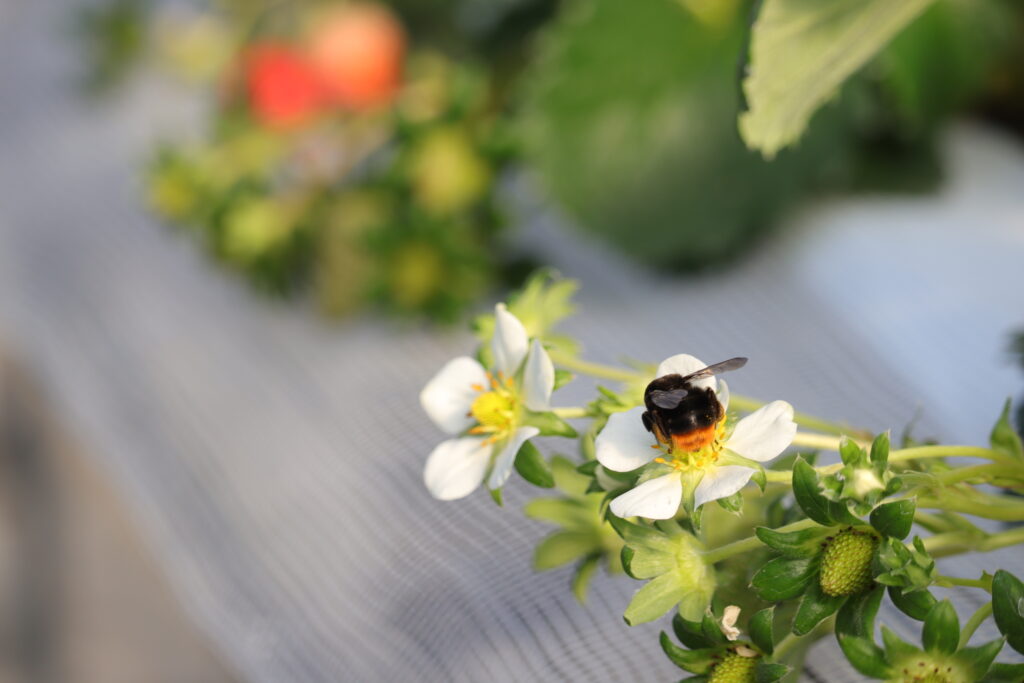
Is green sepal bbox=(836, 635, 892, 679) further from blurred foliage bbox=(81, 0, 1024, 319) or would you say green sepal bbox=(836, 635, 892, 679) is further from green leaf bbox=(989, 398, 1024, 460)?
blurred foliage bbox=(81, 0, 1024, 319)

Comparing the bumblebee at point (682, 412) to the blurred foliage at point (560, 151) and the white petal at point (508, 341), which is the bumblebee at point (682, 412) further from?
the blurred foliage at point (560, 151)

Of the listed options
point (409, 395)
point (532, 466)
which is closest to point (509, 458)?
point (532, 466)

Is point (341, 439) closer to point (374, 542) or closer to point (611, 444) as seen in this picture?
point (374, 542)

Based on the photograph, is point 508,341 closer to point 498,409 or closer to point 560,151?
point 498,409

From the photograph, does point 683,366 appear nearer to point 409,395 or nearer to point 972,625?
point 972,625

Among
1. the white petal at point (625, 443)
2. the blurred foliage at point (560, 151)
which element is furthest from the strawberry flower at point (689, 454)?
the blurred foliage at point (560, 151)

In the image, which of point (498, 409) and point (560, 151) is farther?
point (560, 151)
